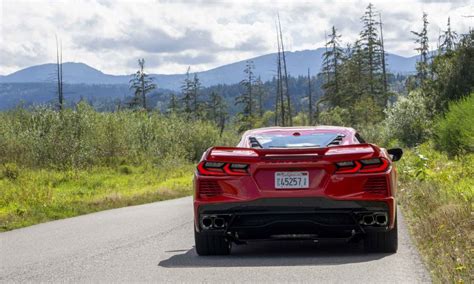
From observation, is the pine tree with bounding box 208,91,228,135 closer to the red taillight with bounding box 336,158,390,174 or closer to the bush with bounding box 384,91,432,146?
the bush with bounding box 384,91,432,146

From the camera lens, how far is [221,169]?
818 cm

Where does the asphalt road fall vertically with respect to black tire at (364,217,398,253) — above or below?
below

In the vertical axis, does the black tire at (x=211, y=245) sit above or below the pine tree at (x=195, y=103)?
below

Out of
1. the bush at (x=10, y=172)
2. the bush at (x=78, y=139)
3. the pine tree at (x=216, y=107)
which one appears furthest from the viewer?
the pine tree at (x=216, y=107)

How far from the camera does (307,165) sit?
793 cm

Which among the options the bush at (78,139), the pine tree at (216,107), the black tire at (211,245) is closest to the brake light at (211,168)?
the black tire at (211,245)

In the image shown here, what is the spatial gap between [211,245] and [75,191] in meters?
20.5

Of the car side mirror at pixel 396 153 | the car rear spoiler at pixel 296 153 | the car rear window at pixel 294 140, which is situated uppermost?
the car rear window at pixel 294 140

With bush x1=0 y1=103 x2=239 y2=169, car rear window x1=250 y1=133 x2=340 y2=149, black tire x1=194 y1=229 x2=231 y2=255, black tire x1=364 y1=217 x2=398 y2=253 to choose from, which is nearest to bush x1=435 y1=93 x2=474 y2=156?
car rear window x1=250 y1=133 x2=340 y2=149

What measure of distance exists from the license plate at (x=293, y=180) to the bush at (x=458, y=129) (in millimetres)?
15742

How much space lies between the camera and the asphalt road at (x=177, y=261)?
7.11 metres

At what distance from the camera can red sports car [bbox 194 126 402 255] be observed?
7902 millimetres

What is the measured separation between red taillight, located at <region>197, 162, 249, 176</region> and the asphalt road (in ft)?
3.08

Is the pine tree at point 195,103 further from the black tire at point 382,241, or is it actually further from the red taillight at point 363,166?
the red taillight at point 363,166
